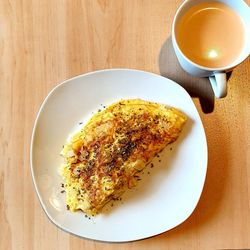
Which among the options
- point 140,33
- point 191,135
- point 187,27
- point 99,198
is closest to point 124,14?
point 140,33

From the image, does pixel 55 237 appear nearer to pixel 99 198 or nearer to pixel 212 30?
pixel 99 198

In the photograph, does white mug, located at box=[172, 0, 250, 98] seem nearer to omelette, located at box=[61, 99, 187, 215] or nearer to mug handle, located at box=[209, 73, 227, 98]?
mug handle, located at box=[209, 73, 227, 98]

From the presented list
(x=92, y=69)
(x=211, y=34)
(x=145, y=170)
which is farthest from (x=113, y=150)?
(x=211, y=34)

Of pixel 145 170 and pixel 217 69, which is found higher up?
pixel 217 69

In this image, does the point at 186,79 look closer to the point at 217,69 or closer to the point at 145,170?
the point at 217,69

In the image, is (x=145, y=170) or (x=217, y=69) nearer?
(x=217, y=69)

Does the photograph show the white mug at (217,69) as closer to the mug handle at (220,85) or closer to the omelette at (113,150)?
the mug handle at (220,85)

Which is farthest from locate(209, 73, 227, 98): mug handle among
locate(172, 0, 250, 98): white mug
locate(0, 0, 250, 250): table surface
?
locate(0, 0, 250, 250): table surface
